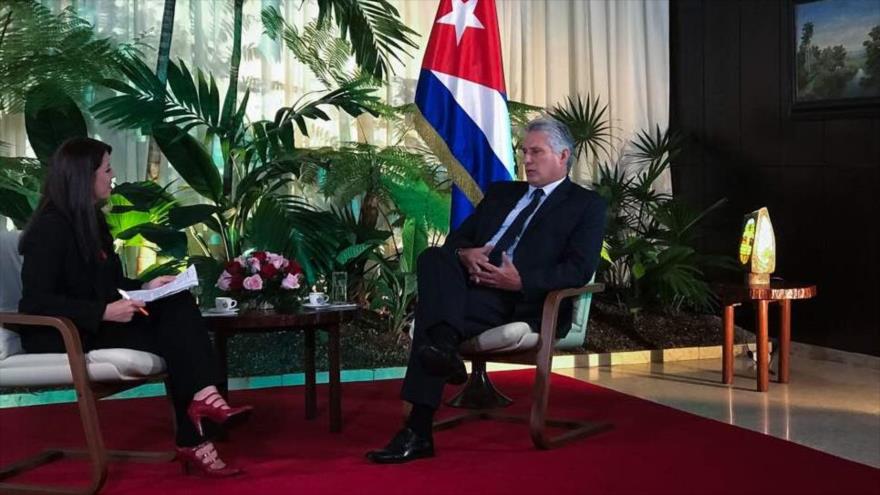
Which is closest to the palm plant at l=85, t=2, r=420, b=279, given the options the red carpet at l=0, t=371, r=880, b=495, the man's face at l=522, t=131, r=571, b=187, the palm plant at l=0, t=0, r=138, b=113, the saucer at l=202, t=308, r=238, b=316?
the palm plant at l=0, t=0, r=138, b=113

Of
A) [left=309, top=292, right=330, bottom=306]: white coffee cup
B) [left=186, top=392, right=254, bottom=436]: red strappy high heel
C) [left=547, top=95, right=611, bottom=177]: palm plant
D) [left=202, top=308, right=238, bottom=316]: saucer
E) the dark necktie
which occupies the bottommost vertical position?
[left=186, top=392, right=254, bottom=436]: red strappy high heel

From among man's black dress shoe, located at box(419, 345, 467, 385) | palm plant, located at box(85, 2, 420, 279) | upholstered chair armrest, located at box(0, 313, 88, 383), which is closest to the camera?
upholstered chair armrest, located at box(0, 313, 88, 383)

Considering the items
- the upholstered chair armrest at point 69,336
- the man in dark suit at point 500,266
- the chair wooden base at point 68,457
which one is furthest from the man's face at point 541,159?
the upholstered chair armrest at point 69,336

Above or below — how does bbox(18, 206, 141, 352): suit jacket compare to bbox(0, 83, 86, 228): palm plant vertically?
below

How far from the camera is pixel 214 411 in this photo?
3.88 meters

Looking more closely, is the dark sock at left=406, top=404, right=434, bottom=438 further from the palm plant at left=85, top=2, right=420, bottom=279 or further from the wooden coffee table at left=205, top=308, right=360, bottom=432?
the palm plant at left=85, top=2, right=420, bottom=279

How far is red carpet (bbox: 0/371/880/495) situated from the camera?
3.87m

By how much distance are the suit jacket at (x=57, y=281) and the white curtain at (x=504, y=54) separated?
2.81m

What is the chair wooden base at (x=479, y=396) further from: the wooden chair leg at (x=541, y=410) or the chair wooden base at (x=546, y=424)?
the wooden chair leg at (x=541, y=410)

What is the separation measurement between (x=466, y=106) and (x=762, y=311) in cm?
176

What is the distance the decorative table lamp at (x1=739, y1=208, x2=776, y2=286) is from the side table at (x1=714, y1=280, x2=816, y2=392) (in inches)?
2.1

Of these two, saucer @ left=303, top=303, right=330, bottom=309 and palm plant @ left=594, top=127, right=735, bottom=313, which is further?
palm plant @ left=594, top=127, right=735, bottom=313

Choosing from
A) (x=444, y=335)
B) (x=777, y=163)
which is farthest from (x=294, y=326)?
(x=777, y=163)

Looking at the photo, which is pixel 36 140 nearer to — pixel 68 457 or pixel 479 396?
pixel 68 457
